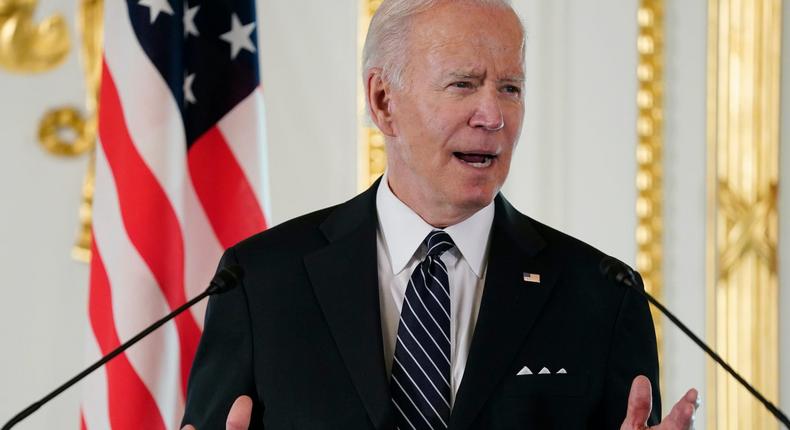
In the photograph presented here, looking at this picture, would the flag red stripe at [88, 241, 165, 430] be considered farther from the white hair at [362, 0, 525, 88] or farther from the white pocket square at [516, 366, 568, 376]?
the white pocket square at [516, 366, 568, 376]

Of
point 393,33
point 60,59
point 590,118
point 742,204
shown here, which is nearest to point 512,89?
point 393,33

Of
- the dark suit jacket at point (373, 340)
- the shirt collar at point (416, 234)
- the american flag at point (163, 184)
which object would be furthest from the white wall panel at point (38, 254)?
the shirt collar at point (416, 234)

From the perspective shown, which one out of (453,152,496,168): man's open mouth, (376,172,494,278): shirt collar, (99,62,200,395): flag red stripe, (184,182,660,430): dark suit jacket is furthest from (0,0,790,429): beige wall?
(453,152,496,168): man's open mouth

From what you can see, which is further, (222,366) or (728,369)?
(222,366)

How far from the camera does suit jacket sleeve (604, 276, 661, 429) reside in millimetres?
1585

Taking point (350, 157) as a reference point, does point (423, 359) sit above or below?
below

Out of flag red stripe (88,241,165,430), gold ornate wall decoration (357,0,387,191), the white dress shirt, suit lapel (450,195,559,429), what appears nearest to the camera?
suit lapel (450,195,559,429)

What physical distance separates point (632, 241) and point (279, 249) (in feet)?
4.64

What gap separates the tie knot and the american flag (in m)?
0.81

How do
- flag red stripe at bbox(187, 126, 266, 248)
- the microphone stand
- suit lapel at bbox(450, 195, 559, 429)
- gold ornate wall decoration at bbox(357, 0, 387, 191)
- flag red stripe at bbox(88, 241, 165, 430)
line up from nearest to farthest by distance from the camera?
the microphone stand < suit lapel at bbox(450, 195, 559, 429) < flag red stripe at bbox(88, 241, 165, 430) < flag red stripe at bbox(187, 126, 266, 248) < gold ornate wall decoration at bbox(357, 0, 387, 191)

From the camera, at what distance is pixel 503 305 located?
1.59 metres

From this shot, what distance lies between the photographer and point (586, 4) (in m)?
2.92

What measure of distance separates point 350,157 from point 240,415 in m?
1.35

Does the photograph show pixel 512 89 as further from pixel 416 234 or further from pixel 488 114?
pixel 416 234
